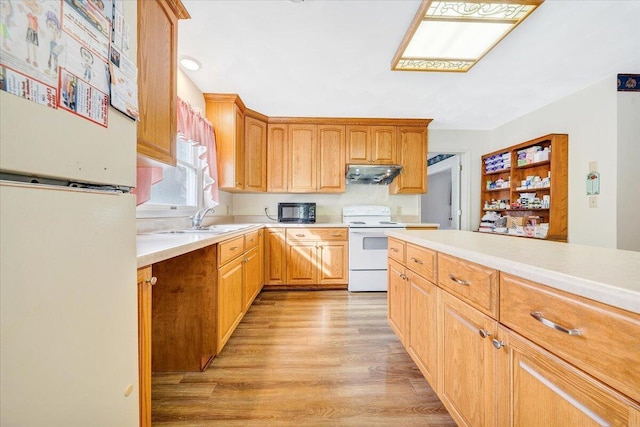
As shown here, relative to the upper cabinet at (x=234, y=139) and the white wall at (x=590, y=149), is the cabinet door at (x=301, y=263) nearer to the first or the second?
the upper cabinet at (x=234, y=139)

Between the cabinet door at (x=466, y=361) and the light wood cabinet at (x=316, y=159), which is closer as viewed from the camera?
the cabinet door at (x=466, y=361)

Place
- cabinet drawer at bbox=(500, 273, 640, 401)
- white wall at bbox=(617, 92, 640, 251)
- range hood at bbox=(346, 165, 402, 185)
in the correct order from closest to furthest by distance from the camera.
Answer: cabinet drawer at bbox=(500, 273, 640, 401) → white wall at bbox=(617, 92, 640, 251) → range hood at bbox=(346, 165, 402, 185)

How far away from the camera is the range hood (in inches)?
132

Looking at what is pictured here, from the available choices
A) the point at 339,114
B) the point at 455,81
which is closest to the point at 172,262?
the point at 339,114

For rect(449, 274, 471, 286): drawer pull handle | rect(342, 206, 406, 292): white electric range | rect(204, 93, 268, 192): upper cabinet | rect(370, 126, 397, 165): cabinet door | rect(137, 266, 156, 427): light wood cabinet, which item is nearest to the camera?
rect(137, 266, 156, 427): light wood cabinet

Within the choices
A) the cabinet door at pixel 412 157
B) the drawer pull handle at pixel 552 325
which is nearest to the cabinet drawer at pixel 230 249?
Result: the drawer pull handle at pixel 552 325

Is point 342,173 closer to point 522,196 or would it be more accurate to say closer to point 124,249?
point 522,196

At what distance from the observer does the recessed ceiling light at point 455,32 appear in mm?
1507

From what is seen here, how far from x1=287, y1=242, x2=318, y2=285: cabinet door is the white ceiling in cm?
179

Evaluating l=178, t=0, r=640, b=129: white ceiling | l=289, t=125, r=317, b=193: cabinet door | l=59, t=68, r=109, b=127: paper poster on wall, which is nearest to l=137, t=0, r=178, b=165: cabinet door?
l=178, t=0, r=640, b=129: white ceiling

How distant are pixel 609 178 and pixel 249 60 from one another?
3.63 m

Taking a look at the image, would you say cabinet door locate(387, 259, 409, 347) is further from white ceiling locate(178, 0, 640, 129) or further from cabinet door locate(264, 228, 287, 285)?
white ceiling locate(178, 0, 640, 129)

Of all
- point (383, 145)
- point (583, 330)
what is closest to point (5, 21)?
point (583, 330)

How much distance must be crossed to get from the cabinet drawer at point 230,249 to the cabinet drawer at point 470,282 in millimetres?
1324
